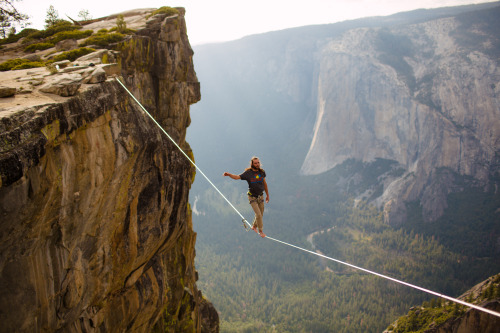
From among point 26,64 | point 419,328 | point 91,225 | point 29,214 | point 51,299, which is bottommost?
point 419,328

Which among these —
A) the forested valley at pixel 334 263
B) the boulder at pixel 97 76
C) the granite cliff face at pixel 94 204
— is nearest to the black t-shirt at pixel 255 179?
the granite cliff face at pixel 94 204

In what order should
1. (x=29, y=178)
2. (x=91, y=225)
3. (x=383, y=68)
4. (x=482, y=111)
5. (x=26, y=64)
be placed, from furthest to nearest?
(x=383, y=68) < (x=482, y=111) < (x=26, y=64) < (x=91, y=225) < (x=29, y=178)

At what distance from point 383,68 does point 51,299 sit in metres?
165

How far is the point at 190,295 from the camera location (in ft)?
77.6

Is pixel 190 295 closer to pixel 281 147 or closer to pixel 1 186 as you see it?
pixel 1 186

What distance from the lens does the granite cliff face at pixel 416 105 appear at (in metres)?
122

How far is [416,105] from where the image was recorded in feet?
446

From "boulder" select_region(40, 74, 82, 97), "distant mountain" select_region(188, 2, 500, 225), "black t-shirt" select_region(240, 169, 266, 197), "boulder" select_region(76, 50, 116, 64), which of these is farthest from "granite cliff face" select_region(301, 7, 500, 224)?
"boulder" select_region(40, 74, 82, 97)

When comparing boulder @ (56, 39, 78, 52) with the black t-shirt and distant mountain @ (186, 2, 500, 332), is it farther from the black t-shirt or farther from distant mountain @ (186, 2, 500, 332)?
distant mountain @ (186, 2, 500, 332)

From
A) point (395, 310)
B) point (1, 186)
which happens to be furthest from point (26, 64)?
point (395, 310)

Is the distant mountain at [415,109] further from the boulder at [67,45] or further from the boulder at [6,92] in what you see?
the boulder at [6,92]

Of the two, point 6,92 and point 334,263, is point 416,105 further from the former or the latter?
point 6,92

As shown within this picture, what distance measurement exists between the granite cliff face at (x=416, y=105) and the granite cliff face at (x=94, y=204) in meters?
118

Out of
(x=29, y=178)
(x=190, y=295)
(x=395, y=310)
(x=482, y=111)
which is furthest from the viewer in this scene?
(x=482, y=111)
